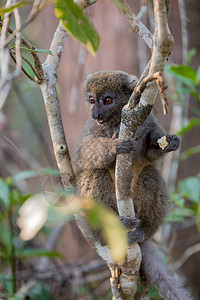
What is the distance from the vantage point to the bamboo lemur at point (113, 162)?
13.2 ft

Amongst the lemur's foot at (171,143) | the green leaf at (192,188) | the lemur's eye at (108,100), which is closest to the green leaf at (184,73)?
the lemur's eye at (108,100)

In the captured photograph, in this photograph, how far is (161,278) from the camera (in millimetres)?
3854

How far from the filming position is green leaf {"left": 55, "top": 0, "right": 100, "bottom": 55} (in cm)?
191

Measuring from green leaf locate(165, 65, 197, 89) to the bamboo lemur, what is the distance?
1.44 ft

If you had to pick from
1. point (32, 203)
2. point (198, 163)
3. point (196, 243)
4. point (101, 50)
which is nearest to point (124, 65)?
point (101, 50)

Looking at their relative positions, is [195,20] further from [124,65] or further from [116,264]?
[116,264]

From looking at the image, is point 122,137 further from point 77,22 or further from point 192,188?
point 192,188

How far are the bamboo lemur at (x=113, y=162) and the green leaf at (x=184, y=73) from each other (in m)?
0.44

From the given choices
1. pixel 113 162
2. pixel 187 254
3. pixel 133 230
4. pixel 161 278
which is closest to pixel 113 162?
pixel 113 162

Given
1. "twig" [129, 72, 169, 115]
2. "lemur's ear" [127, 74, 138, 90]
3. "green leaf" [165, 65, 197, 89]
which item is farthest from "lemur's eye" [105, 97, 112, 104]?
"twig" [129, 72, 169, 115]

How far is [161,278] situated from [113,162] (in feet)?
4.18

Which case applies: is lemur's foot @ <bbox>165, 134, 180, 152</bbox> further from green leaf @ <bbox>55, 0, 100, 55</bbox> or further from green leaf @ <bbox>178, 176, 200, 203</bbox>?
green leaf @ <bbox>55, 0, 100, 55</bbox>

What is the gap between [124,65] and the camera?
6.77 meters

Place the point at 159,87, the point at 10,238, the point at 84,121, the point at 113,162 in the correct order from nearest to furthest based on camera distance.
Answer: the point at 159,87, the point at 113,162, the point at 10,238, the point at 84,121
